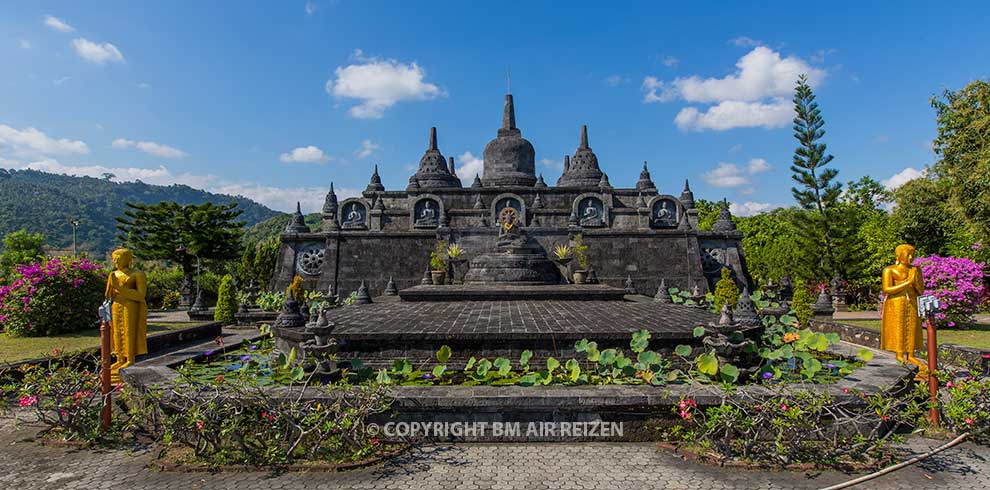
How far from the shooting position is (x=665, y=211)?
27016 mm

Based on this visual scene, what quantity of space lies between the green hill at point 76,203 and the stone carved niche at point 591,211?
105 feet

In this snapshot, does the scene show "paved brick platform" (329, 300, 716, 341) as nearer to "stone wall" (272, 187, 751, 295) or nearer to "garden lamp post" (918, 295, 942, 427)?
"garden lamp post" (918, 295, 942, 427)

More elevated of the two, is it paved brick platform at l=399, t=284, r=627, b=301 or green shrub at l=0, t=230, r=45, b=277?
green shrub at l=0, t=230, r=45, b=277

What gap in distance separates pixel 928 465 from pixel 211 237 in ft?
109

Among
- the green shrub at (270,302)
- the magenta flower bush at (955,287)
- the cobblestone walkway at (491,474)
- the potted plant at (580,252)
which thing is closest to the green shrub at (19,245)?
the green shrub at (270,302)

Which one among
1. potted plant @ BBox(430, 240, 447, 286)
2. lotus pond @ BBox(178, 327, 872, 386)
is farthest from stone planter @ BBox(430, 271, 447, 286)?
lotus pond @ BBox(178, 327, 872, 386)

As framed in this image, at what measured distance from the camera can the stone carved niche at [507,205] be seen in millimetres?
25812

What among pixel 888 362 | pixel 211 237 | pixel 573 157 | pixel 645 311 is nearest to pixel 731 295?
pixel 645 311

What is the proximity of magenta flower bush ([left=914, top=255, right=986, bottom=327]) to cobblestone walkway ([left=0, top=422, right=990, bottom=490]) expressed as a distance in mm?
10327

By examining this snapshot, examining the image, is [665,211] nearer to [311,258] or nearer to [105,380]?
[311,258]

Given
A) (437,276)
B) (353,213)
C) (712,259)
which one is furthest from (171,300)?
(712,259)

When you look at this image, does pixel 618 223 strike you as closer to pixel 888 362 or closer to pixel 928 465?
pixel 888 362

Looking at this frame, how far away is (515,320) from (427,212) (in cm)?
1825

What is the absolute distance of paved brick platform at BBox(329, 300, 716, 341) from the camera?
7203 millimetres
